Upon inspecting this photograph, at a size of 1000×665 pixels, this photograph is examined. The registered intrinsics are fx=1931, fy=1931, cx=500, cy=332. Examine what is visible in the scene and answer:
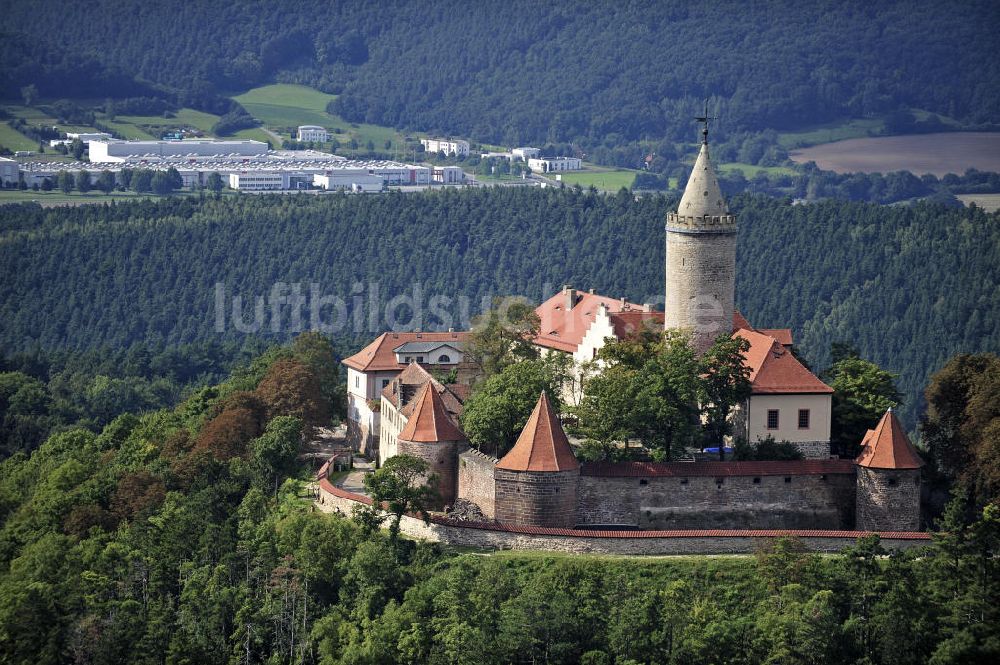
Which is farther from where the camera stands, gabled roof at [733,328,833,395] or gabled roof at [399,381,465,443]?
gabled roof at [733,328,833,395]

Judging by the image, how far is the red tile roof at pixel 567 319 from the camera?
79062 mm

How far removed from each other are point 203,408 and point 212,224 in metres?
77.2

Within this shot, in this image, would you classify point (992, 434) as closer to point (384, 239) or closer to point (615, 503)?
point (615, 503)

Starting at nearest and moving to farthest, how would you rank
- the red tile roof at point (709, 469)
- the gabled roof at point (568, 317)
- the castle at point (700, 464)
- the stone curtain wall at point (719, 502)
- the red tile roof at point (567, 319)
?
the castle at point (700, 464)
the stone curtain wall at point (719, 502)
the red tile roof at point (709, 469)
the gabled roof at point (568, 317)
the red tile roof at point (567, 319)

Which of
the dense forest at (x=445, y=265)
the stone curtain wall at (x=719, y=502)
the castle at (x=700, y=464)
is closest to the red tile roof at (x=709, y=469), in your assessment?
the castle at (x=700, y=464)

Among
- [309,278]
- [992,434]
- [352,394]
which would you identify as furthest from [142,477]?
[309,278]

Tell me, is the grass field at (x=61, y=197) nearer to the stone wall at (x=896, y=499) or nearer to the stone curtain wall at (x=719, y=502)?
the stone curtain wall at (x=719, y=502)

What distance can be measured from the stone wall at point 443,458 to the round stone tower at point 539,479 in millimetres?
3199

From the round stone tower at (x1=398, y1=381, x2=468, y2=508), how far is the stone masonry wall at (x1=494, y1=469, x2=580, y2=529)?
3215mm

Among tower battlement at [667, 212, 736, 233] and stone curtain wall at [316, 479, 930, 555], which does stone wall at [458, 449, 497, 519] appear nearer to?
stone curtain wall at [316, 479, 930, 555]

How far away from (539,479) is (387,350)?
825 inches

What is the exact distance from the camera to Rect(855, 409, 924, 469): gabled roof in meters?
63.8

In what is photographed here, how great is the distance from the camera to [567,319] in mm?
81625

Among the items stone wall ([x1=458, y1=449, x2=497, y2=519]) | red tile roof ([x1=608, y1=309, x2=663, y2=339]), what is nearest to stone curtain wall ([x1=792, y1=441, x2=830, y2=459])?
red tile roof ([x1=608, y1=309, x2=663, y2=339])
